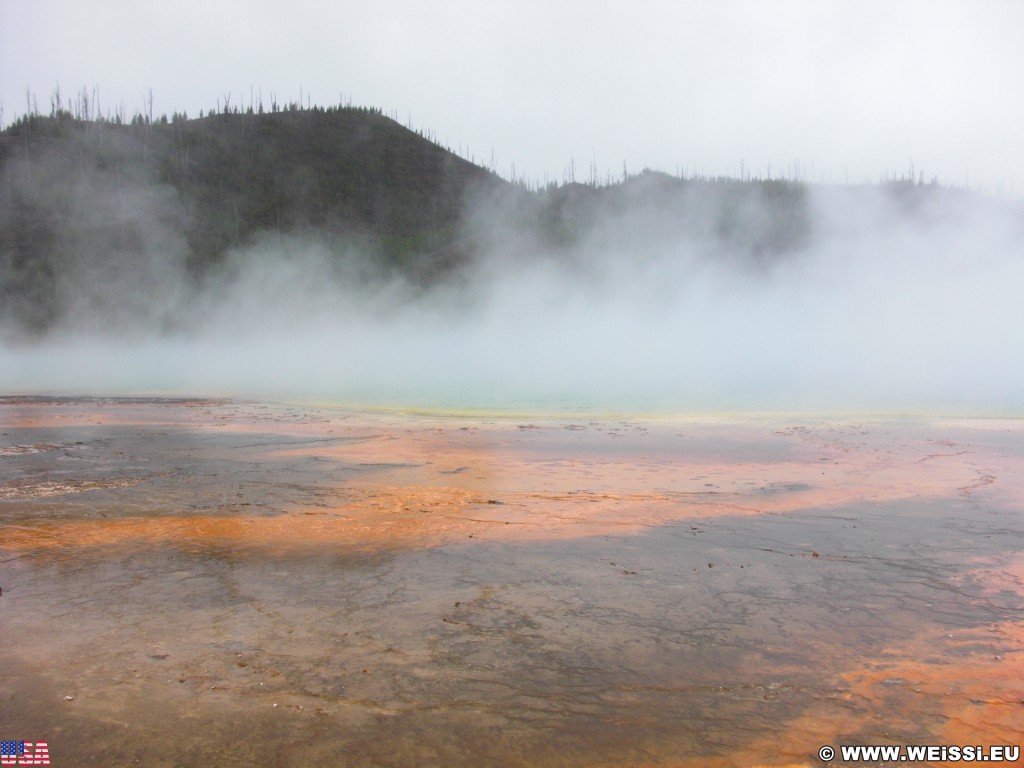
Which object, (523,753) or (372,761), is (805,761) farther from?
(372,761)

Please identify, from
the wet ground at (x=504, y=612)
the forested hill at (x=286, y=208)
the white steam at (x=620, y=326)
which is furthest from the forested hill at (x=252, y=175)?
the wet ground at (x=504, y=612)

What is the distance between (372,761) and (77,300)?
43.9 m

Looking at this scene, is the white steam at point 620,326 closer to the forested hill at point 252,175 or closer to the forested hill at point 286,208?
the forested hill at point 286,208

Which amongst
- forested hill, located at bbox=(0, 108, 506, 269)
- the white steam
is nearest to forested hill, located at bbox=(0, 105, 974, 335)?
forested hill, located at bbox=(0, 108, 506, 269)

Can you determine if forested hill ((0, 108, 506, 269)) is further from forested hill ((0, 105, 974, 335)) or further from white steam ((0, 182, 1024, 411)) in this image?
white steam ((0, 182, 1024, 411))

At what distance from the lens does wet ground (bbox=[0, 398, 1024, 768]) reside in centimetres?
254

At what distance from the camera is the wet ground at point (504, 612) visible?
254 cm

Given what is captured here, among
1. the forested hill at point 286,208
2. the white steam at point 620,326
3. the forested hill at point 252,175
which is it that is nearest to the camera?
the white steam at point 620,326

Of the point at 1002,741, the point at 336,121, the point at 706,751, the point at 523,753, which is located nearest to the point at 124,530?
the point at 523,753

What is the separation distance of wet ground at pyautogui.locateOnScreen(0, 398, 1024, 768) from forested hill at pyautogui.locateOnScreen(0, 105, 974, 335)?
37268 mm

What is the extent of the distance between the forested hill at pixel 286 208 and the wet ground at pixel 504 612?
122 feet

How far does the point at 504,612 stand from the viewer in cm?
352

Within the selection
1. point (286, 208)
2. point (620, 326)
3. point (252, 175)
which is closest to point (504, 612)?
point (620, 326)

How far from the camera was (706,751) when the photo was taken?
8.00 feet
